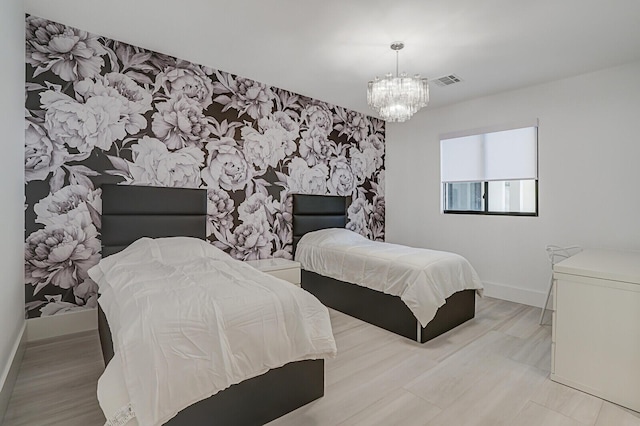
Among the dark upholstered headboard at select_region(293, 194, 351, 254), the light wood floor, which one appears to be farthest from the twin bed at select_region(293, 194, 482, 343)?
the dark upholstered headboard at select_region(293, 194, 351, 254)

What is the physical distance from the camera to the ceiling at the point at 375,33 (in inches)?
88.1

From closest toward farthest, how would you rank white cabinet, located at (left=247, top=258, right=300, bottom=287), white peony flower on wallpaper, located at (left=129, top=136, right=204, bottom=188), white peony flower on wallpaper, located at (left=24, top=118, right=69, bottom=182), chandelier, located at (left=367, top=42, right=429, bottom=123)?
white peony flower on wallpaper, located at (left=24, top=118, right=69, bottom=182) → chandelier, located at (left=367, top=42, right=429, bottom=123) → white peony flower on wallpaper, located at (left=129, top=136, right=204, bottom=188) → white cabinet, located at (left=247, top=258, right=300, bottom=287)

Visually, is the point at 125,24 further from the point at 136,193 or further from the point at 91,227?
the point at 91,227

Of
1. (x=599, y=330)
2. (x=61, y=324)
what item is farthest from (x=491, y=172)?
(x=61, y=324)

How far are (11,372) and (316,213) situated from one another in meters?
3.13

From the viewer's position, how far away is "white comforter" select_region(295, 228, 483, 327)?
2633 mm

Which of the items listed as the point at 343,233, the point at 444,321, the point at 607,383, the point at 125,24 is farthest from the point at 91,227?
the point at 607,383

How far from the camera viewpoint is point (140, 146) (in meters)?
2.95

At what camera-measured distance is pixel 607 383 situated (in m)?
1.93

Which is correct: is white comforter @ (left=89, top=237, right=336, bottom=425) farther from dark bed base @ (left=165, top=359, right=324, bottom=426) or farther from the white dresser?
the white dresser

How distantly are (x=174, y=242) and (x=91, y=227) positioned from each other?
724 millimetres

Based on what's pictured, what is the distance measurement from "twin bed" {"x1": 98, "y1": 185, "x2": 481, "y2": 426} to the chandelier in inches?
55.6

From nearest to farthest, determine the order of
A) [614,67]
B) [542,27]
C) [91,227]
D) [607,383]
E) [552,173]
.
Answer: [607,383] → [542,27] → [91,227] → [614,67] → [552,173]

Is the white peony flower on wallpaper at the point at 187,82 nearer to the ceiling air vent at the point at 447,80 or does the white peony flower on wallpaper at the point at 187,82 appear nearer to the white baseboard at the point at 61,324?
the white baseboard at the point at 61,324
